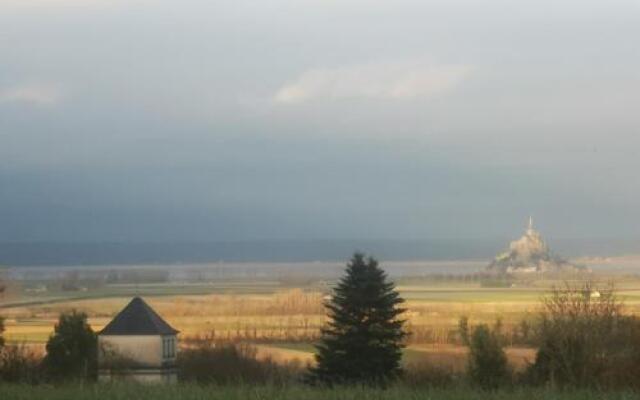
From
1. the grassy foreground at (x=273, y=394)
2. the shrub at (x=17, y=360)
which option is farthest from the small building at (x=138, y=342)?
the grassy foreground at (x=273, y=394)

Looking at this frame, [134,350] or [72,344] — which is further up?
[72,344]

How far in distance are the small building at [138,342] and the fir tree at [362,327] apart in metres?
6.86

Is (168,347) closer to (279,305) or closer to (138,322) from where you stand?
(138,322)

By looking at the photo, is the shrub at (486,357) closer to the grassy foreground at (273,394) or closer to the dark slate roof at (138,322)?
the dark slate roof at (138,322)

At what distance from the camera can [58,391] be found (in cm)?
1847

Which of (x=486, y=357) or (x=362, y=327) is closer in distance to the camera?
(x=486, y=357)

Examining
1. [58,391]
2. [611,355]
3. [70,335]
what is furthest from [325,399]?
[70,335]

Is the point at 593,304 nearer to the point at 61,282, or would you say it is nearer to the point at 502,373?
the point at 502,373

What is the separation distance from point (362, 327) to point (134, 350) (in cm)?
1413

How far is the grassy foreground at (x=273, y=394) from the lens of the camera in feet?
55.8

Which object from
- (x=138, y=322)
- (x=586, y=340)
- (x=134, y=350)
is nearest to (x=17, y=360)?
(x=134, y=350)

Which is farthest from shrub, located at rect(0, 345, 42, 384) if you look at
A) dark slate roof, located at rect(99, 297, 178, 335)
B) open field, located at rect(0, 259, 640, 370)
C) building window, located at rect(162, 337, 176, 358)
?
building window, located at rect(162, 337, 176, 358)

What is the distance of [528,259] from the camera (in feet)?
424

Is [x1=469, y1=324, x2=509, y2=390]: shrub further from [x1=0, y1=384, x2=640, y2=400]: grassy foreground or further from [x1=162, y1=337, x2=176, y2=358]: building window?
[x1=0, y1=384, x2=640, y2=400]: grassy foreground
